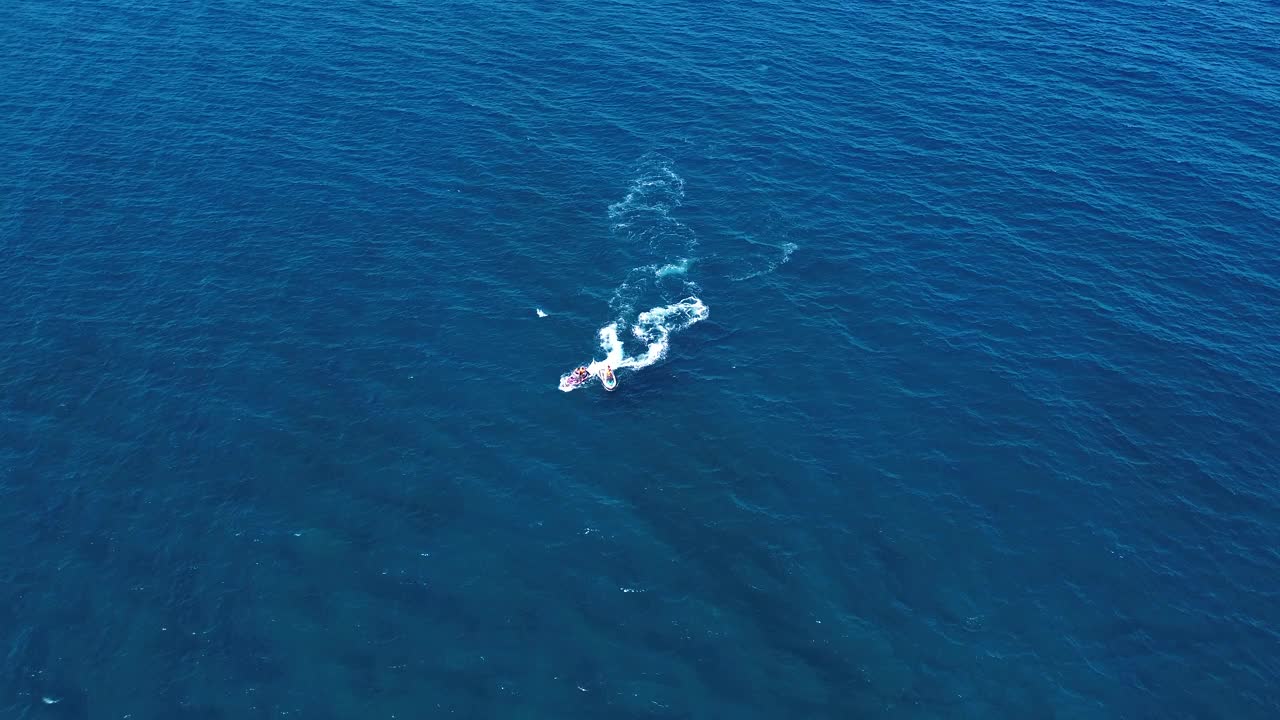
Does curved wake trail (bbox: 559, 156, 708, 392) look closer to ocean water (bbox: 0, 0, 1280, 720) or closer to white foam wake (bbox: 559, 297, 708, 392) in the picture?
white foam wake (bbox: 559, 297, 708, 392)

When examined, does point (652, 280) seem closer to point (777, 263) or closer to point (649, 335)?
point (649, 335)

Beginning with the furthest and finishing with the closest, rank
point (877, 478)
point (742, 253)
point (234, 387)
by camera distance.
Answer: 1. point (742, 253)
2. point (234, 387)
3. point (877, 478)

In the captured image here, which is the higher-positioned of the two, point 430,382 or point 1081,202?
point 1081,202

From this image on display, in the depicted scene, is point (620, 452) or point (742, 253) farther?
point (742, 253)

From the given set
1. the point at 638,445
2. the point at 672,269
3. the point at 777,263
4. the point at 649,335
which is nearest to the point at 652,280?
the point at 672,269

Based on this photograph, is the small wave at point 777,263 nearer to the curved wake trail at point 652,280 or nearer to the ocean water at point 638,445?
the ocean water at point 638,445

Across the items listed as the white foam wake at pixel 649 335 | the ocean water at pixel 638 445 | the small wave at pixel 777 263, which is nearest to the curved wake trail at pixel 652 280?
the white foam wake at pixel 649 335

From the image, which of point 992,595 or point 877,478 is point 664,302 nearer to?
point 877,478

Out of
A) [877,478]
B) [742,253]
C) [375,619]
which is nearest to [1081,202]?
[742,253]
